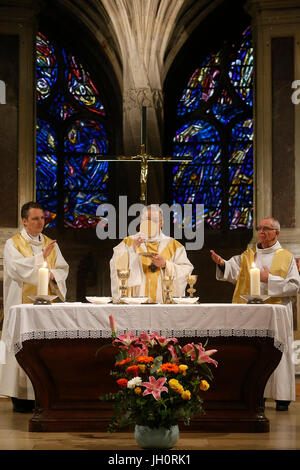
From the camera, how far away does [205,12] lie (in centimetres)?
1222

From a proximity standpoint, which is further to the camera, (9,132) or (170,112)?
(170,112)

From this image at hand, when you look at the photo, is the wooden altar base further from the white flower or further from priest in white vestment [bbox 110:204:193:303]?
the white flower

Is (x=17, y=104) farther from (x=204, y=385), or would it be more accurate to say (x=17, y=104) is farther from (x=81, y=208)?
(x=204, y=385)

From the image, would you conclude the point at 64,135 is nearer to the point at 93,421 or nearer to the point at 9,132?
the point at 9,132

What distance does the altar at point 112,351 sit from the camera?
615 centimetres

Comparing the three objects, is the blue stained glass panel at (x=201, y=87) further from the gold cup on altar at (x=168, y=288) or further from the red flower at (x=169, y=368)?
the red flower at (x=169, y=368)

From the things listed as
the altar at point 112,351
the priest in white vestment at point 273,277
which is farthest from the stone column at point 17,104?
the altar at point 112,351

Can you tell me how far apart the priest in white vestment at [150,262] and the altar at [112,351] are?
0.97 meters

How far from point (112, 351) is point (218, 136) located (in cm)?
694

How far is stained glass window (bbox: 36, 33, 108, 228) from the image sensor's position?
12.4 meters

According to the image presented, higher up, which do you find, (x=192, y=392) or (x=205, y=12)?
(x=205, y=12)

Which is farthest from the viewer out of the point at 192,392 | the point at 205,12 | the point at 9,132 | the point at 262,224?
the point at 205,12
